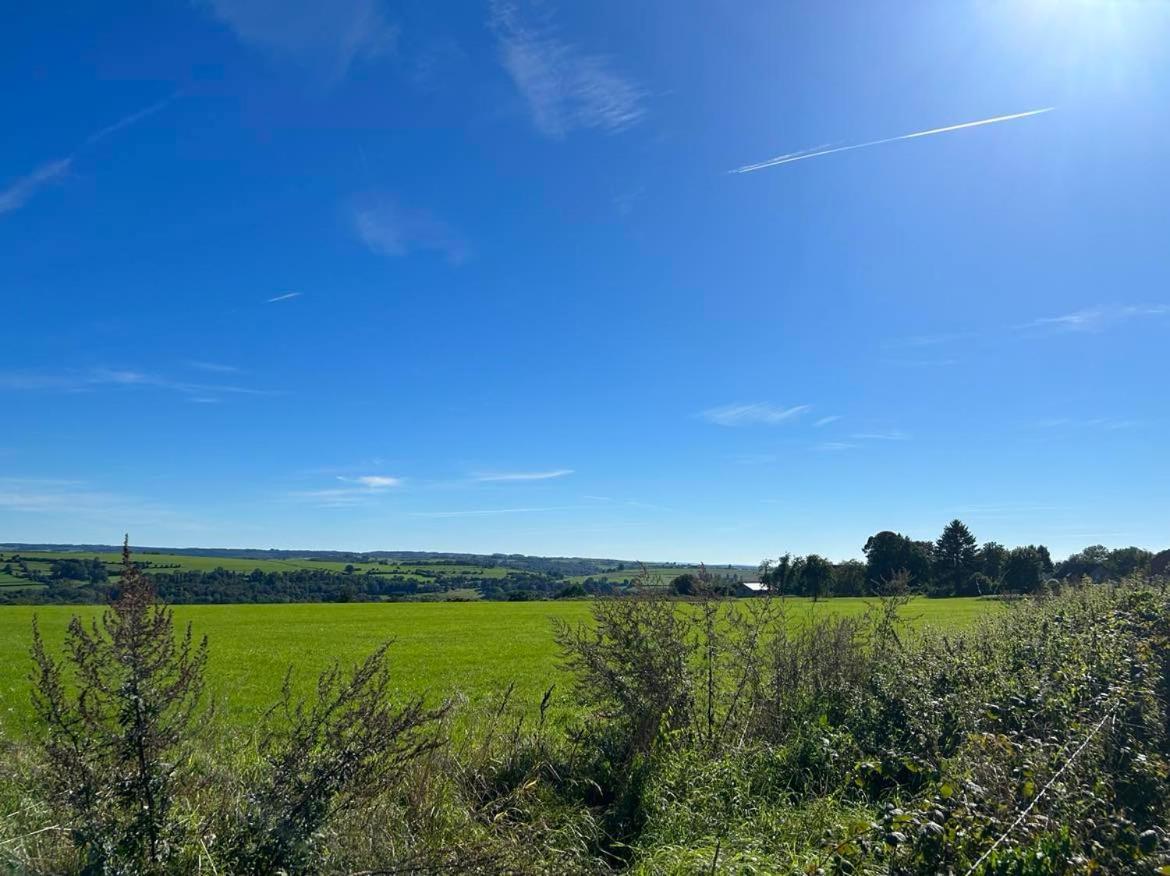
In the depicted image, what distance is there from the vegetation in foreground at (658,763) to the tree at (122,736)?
2cm

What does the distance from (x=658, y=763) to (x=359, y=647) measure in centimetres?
2264

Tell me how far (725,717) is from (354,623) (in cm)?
3449

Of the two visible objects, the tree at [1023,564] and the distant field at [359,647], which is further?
the tree at [1023,564]

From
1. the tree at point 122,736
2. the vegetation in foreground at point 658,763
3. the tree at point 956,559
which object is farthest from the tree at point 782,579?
the tree at point 956,559

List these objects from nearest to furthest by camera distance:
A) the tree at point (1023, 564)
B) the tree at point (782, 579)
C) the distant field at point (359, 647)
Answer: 1. the tree at point (782, 579)
2. the distant field at point (359, 647)
3. the tree at point (1023, 564)

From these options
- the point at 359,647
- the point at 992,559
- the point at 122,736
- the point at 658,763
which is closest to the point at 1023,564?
the point at 992,559

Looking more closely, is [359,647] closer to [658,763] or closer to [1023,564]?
[658,763]

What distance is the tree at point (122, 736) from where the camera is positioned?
4391 mm

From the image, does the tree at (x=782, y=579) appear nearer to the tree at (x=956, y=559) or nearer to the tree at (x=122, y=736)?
the tree at (x=122, y=736)

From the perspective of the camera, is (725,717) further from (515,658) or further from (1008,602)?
(515,658)

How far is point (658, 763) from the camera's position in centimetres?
793

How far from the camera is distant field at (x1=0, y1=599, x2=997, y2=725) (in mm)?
17172

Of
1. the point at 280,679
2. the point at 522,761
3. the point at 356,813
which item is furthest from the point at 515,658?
the point at 356,813

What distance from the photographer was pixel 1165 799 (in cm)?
521
